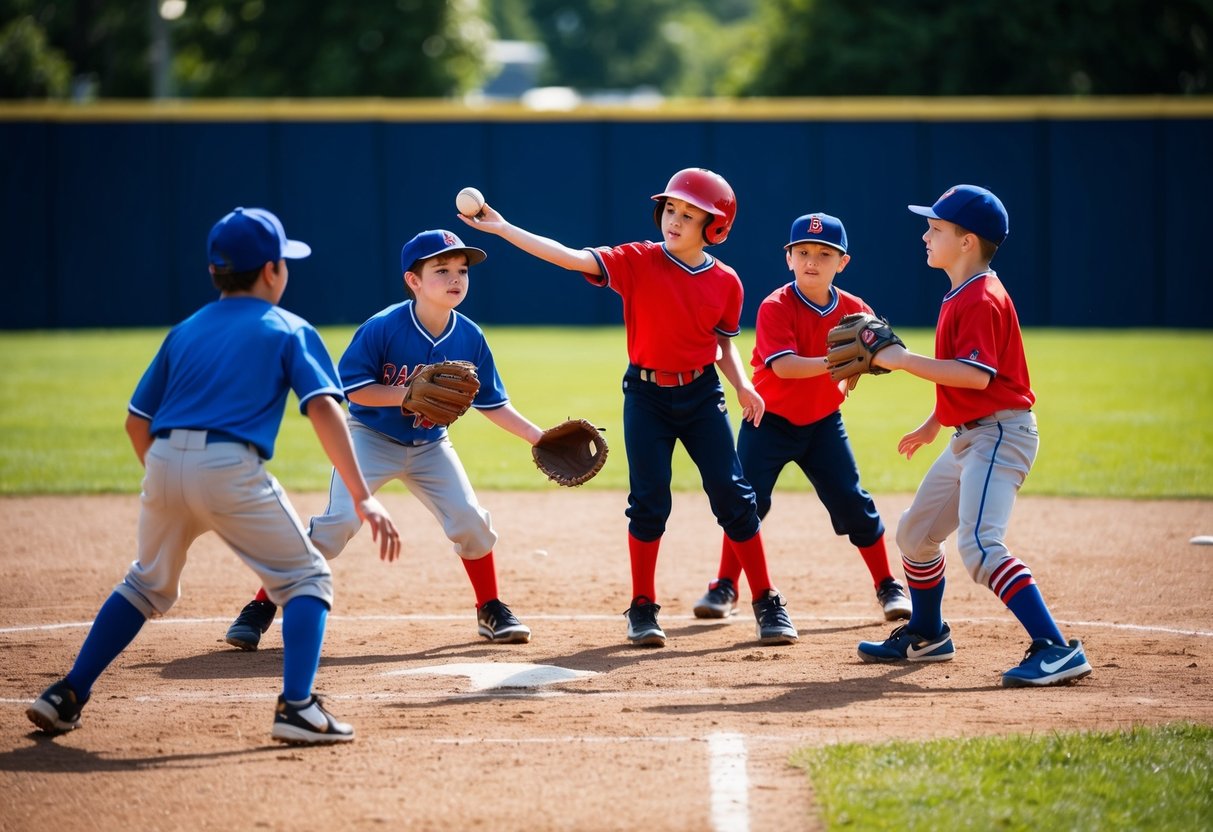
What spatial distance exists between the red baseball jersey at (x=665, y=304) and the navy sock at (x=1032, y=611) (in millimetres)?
1605

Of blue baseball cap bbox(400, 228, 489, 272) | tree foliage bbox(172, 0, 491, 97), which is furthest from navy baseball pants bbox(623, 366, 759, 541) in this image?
tree foliage bbox(172, 0, 491, 97)

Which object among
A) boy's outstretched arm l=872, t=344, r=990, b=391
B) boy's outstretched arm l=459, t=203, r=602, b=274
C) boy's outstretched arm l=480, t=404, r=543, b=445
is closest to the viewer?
boy's outstretched arm l=872, t=344, r=990, b=391

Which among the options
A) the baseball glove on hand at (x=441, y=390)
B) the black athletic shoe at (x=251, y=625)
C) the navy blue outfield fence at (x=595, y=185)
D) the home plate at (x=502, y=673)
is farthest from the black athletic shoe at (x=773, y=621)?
the navy blue outfield fence at (x=595, y=185)

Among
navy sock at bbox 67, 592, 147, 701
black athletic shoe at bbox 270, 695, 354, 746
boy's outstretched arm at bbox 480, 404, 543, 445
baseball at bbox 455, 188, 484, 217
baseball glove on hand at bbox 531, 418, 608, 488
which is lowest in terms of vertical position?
black athletic shoe at bbox 270, 695, 354, 746

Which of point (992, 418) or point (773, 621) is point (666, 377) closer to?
point (773, 621)

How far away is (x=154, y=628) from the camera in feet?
20.8

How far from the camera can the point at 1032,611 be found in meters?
5.23

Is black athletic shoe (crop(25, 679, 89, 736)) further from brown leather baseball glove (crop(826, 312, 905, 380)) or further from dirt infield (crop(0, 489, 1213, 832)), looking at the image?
brown leather baseball glove (crop(826, 312, 905, 380))

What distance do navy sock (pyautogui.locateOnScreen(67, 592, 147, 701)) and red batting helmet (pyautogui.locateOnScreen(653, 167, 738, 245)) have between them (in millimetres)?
2607

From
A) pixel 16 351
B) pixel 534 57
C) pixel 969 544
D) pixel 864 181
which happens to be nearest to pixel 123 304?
pixel 16 351

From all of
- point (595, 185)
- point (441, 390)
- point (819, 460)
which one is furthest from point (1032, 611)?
point (595, 185)

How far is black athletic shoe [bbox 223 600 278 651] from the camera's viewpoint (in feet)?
19.3

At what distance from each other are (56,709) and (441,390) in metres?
1.87

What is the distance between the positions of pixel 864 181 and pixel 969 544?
18.8m
